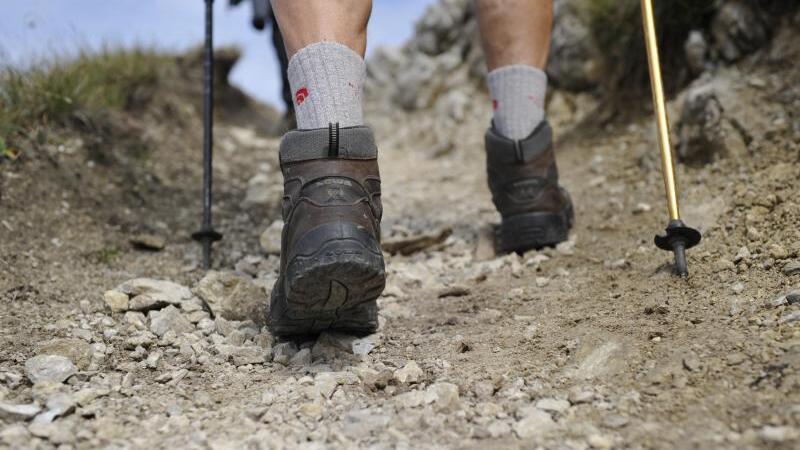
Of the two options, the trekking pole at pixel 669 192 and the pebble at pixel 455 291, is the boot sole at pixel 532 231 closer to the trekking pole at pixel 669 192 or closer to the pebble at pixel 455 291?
the pebble at pixel 455 291

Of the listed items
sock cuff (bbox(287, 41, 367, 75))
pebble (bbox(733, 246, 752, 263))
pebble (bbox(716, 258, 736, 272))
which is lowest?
pebble (bbox(716, 258, 736, 272))

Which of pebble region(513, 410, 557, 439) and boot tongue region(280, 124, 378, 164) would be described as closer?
pebble region(513, 410, 557, 439)

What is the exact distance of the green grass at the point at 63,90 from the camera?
9.18ft

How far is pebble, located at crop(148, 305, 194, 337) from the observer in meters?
1.68

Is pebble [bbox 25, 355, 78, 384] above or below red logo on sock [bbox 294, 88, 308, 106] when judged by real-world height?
below

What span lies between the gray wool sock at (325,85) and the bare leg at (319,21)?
0.02 meters

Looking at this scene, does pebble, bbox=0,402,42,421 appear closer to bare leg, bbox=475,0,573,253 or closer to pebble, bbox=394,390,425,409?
pebble, bbox=394,390,425,409

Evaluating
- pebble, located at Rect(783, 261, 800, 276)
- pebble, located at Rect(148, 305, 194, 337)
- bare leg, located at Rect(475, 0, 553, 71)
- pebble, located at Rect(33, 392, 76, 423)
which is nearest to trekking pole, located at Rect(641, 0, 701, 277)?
pebble, located at Rect(783, 261, 800, 276)

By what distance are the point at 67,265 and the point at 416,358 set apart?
1.28 metres

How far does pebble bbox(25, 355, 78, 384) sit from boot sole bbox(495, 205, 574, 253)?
136cm

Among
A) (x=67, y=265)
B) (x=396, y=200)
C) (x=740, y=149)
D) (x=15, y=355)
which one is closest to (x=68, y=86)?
(x=67, y=265)

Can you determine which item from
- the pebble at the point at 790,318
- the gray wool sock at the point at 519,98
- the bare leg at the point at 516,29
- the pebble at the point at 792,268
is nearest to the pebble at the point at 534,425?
the pebble at the point at 790,318

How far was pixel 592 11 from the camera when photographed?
12.5 feet

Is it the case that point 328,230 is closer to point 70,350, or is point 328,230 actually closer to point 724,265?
point 70,350
